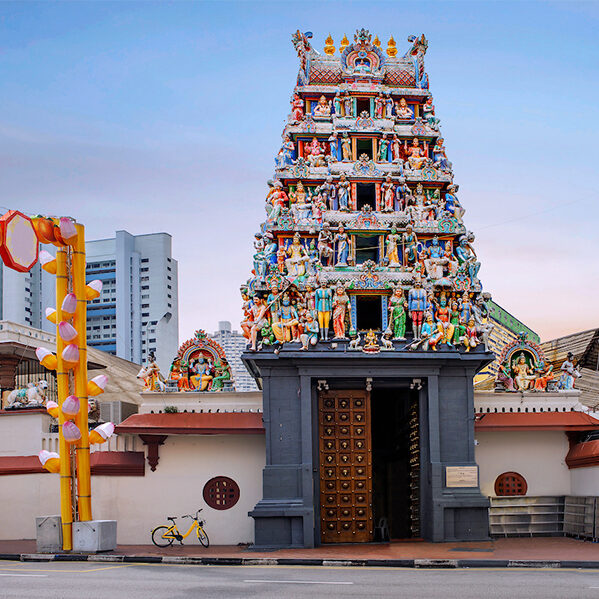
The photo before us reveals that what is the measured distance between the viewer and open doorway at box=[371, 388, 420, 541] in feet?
89.9

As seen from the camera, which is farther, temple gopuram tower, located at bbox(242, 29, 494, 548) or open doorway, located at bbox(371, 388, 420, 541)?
open doorway, located at bbox(371, 388, 420, 541)

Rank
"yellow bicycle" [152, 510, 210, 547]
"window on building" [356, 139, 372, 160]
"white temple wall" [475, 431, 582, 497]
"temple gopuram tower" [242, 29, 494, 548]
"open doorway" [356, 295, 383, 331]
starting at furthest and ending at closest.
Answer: "window on building" [356, 139, 372, 160] < "open doorway" [356, 295, 383, 331] < "white temple wall" [475, 431, 582, 497] < "temple gopuram tower" [242, 29, 494, 548] < "yellow bicycle" [152, 510, 210, 547]

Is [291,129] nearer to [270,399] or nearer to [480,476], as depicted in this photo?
[270,399]

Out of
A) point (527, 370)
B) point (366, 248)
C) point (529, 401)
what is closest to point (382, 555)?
point (529, 401)

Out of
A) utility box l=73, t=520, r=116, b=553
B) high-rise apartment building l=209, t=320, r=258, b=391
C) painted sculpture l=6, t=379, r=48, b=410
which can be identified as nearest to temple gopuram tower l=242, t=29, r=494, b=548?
utility box l=73, t=520, r=116, b=553

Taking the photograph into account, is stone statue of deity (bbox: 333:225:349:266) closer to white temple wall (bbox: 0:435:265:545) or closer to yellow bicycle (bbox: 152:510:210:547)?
white temple wall (bbox: 0:435:265:545)

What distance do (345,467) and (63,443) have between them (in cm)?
849

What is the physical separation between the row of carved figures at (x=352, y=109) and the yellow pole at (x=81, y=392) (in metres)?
10.3

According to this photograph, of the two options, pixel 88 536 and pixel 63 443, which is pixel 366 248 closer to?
pixel 63 443

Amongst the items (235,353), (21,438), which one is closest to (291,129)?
(21,438)

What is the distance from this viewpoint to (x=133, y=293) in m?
91.0

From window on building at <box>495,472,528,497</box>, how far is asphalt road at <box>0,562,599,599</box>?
31.1 ft

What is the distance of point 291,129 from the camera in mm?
29078

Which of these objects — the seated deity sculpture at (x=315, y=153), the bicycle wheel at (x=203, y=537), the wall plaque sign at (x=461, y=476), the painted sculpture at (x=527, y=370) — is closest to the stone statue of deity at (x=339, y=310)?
the seated deity sculpture at (x=315, y=153)
